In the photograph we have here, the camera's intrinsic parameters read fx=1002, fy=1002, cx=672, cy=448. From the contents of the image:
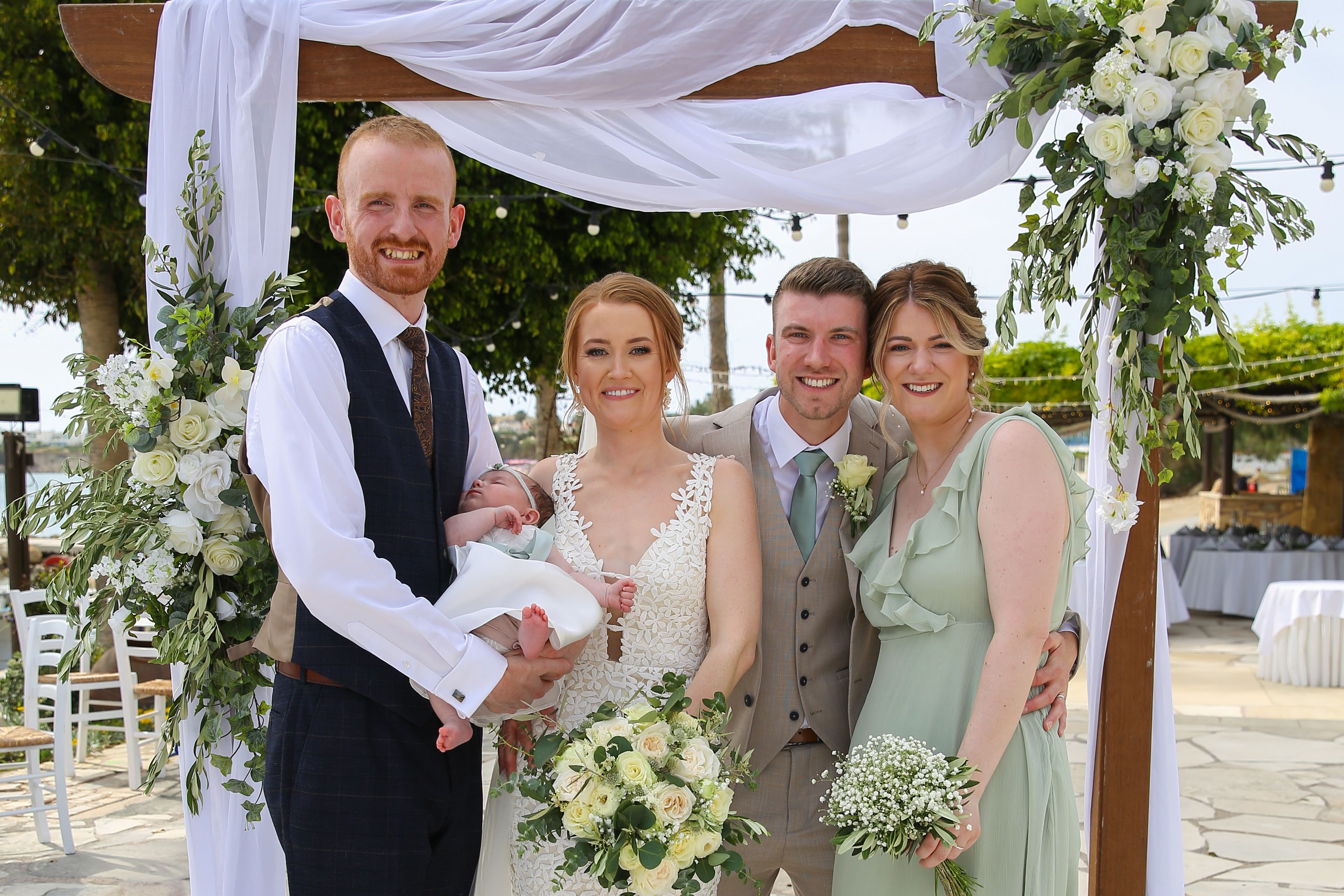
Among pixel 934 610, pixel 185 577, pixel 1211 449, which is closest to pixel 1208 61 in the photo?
pixel 934 610

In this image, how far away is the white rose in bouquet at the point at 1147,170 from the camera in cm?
226

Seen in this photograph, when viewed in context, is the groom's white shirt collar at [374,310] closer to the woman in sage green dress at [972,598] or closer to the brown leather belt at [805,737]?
the woman in sage green dress at [972,598]

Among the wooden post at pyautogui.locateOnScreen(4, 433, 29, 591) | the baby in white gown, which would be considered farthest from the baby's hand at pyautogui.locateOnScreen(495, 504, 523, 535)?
the wooden post at pyautogui.locateOnScreen(4, 433, 29, 591)

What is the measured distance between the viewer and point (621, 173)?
2818 mm

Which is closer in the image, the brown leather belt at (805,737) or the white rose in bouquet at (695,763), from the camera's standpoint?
the white rose in bouquet at (695,763)

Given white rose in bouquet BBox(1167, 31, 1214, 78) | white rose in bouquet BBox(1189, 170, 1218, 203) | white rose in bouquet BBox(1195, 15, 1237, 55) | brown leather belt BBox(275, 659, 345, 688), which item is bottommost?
brown leather belt BBox(275, 659, 345, 688)

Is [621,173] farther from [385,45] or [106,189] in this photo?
[106,189]

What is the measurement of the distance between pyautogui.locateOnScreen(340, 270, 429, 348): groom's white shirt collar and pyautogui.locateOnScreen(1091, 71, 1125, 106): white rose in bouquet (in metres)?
1.61

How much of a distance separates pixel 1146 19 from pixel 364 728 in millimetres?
2288

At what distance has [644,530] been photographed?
231 centimetres

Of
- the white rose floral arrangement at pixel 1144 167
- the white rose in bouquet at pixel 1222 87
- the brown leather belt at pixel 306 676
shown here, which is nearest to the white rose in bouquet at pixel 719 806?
the brown leather belt at pixel 306 676

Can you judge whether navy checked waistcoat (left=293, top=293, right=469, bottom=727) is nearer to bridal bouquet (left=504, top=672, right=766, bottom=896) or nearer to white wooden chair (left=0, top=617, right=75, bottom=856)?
bridal bouquet (left=504, top=672, right=766, bottom=896)

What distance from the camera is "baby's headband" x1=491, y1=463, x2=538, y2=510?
227 cm

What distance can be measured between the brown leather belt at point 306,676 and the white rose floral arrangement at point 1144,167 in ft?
5.67
